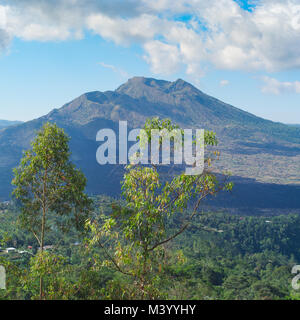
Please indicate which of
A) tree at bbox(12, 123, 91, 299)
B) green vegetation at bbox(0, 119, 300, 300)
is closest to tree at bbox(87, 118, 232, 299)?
green vegetation at bbox(0, 119, 300, 300)

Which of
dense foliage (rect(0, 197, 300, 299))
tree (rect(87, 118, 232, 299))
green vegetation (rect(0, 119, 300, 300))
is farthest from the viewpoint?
dense foliage (rect(0, 197, 300, 299))

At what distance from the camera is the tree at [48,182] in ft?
19.7

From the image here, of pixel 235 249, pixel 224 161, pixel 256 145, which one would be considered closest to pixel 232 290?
pixel 235 249

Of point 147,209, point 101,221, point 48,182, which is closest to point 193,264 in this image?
point 48,182

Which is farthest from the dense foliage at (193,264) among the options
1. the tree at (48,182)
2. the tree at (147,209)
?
the tree at (48,182)

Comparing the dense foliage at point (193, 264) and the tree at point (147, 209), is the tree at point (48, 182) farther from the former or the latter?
the tree at point (147, 209)

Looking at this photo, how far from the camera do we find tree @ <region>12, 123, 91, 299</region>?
6020mm

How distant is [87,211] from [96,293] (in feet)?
5.31

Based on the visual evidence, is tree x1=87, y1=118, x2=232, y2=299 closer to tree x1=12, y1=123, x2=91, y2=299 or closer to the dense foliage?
the dense foliage

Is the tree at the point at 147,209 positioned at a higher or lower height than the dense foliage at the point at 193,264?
higher

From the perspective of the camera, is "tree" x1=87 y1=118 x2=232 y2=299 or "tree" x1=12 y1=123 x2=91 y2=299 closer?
"tree" x1=87 y1=118 x2=232 y2=299

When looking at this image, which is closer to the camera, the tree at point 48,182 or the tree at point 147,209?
the tree at point 147,209
